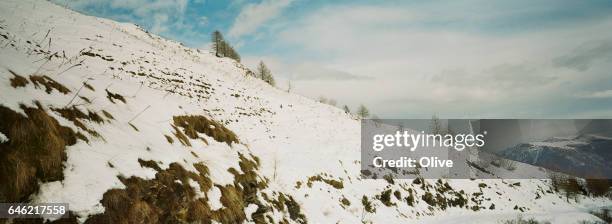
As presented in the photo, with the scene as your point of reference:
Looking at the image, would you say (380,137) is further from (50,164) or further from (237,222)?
(50,164)

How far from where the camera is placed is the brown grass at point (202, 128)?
34.7ft

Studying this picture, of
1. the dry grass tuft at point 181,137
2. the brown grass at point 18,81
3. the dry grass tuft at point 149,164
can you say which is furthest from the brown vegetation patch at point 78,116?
the dry grass tuft at point 181,137

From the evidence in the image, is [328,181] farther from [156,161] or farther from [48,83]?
[48,83]

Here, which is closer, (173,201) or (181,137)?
(173,201)

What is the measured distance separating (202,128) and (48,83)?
575 cm

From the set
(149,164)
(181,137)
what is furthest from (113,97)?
(149,164)

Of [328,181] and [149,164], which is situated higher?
[149,164]

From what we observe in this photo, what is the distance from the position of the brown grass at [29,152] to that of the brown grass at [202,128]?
5.01 meters

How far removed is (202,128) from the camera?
11.8 meters

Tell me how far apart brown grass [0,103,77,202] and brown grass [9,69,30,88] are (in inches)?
18.7

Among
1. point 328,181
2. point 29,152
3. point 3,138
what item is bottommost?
point 328,181

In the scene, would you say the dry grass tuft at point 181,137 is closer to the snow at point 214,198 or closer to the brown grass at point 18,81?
the snow at point 214,198

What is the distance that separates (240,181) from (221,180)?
45.1 inches

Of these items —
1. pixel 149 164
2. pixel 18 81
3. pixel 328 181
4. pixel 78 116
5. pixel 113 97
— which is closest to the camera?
pixel 18 81
